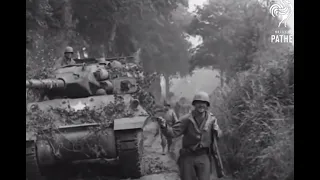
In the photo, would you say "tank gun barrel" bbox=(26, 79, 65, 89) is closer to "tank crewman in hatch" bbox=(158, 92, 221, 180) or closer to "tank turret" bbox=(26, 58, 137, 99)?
"tank turret" bbox=(26, 58, 137, 99)

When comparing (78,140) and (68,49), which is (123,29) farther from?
(78,140)

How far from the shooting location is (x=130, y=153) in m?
5.82

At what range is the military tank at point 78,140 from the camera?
5688mm

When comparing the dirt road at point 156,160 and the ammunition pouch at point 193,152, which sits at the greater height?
the ammunition pouch at point 193,152

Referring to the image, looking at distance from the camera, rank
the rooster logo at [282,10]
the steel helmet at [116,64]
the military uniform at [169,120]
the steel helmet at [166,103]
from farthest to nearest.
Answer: the steel helmet at [116,64] < the steel helmet at [166,103] < the rooster logo at [282,10] < the military uniform at [169,120]

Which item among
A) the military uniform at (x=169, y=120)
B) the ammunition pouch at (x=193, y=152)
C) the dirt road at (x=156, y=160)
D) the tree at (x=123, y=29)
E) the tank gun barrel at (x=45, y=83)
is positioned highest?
the tree at (x=123, y=29)

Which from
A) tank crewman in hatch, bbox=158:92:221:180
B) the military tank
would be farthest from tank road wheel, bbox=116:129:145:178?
tank crewman in hatch, bbox=158:92:221:180

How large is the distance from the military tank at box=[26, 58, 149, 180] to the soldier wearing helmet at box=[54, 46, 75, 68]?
14cm

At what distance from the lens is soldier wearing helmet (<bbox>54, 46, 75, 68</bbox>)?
6.13 meters

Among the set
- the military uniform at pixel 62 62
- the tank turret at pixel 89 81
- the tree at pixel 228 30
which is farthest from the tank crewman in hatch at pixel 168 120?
the military uniform at pixel 62 62

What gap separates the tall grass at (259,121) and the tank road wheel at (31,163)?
2606mm

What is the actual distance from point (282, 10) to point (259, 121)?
1.68 meters

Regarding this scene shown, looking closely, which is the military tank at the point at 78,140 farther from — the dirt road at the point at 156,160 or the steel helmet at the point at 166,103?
the steel helmet at the point at 166,103
